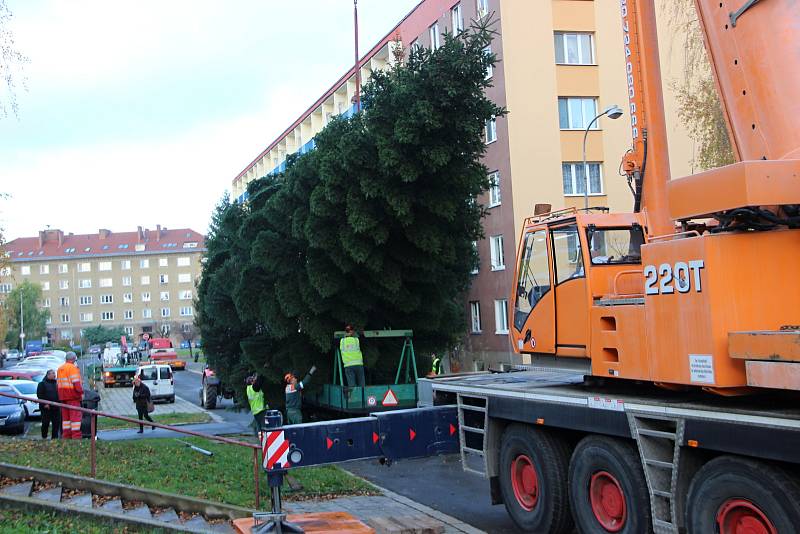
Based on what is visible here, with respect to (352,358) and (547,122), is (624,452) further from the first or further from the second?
(547,122)

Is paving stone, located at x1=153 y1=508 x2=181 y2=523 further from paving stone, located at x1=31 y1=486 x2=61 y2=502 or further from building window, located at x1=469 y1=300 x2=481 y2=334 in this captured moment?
building window, located at x1=469 y1=300 x2=481 y2=334

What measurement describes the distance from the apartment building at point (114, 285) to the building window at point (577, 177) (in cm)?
9390

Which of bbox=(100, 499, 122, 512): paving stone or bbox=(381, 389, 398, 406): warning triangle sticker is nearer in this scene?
bbox=(100, 499, 122, 512): paving stone

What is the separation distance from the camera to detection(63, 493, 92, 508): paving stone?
9.44m

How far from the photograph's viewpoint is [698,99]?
84.1 ft

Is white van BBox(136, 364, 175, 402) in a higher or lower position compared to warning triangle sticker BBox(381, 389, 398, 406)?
lower

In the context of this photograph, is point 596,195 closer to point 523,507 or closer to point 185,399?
point 185,399

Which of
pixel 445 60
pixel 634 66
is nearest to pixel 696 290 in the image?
pixel 634 66

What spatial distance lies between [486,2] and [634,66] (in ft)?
83.5

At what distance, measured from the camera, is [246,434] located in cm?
2055

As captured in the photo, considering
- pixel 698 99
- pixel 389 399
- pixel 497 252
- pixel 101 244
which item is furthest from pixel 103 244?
pixel 389 399

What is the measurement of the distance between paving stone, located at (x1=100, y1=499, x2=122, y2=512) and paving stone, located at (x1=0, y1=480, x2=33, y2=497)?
864 millimetres

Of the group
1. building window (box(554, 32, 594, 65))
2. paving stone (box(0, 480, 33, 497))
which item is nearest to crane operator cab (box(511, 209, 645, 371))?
paving stone (box(0, 480, 33, 497))

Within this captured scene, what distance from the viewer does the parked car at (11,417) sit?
20.3 meters
